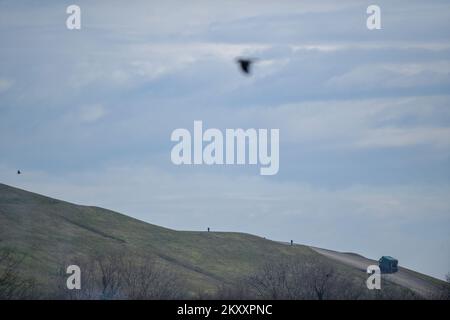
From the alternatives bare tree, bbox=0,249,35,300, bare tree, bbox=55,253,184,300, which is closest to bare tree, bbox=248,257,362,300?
bare tree, bbox=55,253,184,300

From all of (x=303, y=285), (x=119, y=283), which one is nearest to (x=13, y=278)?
(x=119, y=283)

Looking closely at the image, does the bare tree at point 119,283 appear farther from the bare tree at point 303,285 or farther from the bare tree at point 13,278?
the bare tree at point 303,285

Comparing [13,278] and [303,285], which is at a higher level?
[303,285]

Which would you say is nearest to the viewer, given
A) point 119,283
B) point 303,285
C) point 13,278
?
point 13,278

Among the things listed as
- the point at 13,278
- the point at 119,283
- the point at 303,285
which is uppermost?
the point at 303,285

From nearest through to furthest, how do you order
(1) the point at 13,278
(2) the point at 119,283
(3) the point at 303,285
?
(1) the point at 13,278 < (2) the point at 119,283 < (3) the point at 303,285

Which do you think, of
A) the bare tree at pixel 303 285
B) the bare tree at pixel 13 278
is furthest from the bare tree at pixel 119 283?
the bare tree at pixel 303 285

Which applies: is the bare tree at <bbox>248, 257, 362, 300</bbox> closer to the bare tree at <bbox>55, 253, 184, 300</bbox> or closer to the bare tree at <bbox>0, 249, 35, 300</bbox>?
the bare tree at <bbox>55, 253, 184, 300</bbox>

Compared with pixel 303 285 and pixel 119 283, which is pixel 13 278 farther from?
pixel 303 285

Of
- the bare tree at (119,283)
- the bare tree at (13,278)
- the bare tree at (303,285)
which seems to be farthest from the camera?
the bare tree at (303,285)

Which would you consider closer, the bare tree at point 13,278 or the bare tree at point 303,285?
the bare tree at point 13,278
